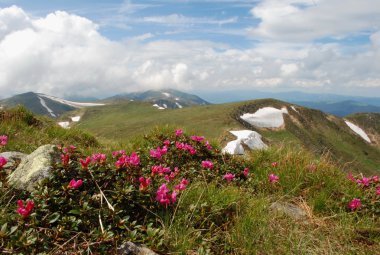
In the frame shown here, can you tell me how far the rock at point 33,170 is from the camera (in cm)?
461

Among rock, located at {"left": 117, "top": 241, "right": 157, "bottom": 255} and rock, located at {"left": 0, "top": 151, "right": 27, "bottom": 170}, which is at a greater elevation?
rock, located at {"left": 0, "top": 151, "right": 27, "bottom": 170}

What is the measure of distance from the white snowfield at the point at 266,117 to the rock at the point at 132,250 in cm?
14249

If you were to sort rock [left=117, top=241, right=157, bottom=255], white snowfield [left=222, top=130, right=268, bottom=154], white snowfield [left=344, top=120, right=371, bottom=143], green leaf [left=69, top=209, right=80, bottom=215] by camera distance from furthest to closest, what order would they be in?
white snowfield [left=344, top=120, right=371, bottom=143] → white snowfield [left=222, top=130, right=268, bottom=154] → green leaf [left=69, top=209, right=80, bottom=215] → rock [left=117, top=241, right=157, bottom=255]

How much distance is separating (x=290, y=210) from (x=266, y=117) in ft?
493

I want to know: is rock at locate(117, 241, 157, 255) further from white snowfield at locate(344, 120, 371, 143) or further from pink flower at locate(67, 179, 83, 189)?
white snowfield at locate(344, 120, 371, 143)

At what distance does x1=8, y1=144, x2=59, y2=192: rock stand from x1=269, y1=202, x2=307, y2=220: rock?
3539 mm

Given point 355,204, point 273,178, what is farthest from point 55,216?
point 355,204

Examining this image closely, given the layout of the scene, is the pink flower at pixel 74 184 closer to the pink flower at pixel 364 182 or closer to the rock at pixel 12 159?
the rock at pixel 12 159

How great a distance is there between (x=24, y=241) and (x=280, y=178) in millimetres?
5239

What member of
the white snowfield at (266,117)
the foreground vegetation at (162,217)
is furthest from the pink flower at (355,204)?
the white snowfield at (266,117)

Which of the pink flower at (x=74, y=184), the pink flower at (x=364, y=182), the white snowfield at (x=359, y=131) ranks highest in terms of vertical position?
the pink flower at (x=74, y=184)

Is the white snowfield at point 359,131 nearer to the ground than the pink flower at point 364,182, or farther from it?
nearer to the ground

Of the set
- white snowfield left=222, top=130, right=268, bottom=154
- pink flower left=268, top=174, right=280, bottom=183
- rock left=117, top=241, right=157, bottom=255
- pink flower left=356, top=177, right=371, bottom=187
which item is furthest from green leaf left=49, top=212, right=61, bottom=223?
white snowfield left=222, top=130, right=268, bottom=154

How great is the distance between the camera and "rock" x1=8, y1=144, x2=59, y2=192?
4.61 m
